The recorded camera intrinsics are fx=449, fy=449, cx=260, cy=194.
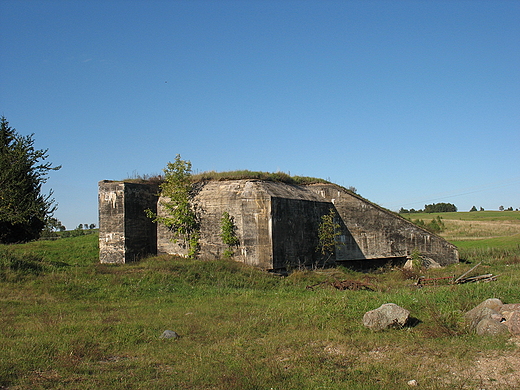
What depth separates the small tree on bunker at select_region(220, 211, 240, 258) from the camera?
1709 cm

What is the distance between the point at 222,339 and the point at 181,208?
10.9m

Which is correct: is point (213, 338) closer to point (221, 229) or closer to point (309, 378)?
point (309, 378)

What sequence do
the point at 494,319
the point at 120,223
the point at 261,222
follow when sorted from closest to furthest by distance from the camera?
the point at 494,319 → the point at 261,222 → the point at 120,223

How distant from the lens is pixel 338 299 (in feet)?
33.8

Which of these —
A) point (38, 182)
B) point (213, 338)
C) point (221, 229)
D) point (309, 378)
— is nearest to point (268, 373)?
point (309, 378)

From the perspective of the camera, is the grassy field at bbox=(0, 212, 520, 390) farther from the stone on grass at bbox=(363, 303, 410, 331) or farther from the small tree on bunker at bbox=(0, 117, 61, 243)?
the small tree on bunker at bbox=(0, 117, 61, 243)

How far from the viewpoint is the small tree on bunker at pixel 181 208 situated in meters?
18.2

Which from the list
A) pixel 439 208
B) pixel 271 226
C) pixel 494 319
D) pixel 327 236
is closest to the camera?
pixel 494 319

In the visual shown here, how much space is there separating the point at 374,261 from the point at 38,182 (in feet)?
67.4

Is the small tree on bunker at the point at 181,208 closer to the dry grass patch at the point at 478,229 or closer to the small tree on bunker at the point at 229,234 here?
the small tree on bunker at the point at 229,234

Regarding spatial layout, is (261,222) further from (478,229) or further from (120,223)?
(478,229)

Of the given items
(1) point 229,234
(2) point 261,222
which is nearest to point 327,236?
(2) point 261,222

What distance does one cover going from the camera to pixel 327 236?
1919 cm

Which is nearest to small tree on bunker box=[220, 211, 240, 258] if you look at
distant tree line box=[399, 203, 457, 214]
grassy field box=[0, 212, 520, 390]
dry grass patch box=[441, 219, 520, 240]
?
grassy field box=[0, 212, 520, 390]
